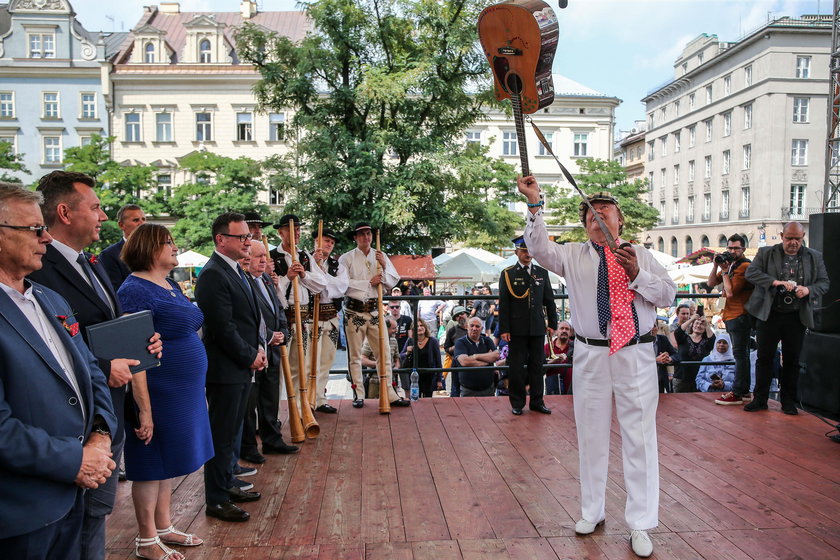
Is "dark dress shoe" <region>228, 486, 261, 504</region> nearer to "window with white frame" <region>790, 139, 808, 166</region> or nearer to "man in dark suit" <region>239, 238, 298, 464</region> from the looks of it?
"man in dark suit" <region>239, 238, 298, 464</region>

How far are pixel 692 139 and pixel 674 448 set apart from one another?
54725mm

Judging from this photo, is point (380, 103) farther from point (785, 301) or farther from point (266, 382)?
point (266, 382)

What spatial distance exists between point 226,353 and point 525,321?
3.28 meters

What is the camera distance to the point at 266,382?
16.8 ft

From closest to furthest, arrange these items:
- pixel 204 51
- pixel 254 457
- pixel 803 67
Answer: pixel 254 457, pixel 204 51, pixel 803 67

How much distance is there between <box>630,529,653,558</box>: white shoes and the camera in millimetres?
3215

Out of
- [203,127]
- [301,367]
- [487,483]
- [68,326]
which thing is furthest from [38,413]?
[203,127]

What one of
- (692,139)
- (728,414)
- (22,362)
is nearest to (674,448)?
(728,414)

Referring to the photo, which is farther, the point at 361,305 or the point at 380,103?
the point at 380,103

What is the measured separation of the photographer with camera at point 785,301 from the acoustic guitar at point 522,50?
3712 millimetres

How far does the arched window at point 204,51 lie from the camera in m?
37.7

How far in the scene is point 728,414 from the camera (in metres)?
6.09

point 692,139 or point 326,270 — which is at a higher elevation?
point 692,139

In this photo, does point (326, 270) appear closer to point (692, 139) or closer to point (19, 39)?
point (19, 39)
